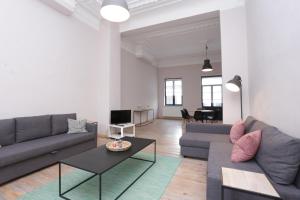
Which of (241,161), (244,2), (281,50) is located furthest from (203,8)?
(241,161)

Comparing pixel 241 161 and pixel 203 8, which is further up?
pixel 203 8

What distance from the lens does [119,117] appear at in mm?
4840

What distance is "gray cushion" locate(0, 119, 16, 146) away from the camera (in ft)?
8.25

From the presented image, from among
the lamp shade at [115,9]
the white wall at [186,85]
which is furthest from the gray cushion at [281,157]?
the white wall at [186,85]

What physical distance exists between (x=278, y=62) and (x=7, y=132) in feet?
→ 13.5

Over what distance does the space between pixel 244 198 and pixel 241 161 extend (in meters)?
0.55

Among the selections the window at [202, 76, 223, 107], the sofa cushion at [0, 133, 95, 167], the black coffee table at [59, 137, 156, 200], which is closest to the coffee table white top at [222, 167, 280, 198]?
the black coffee table at [59, 137, 156, 200]

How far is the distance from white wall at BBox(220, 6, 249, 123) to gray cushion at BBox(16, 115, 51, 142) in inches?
159

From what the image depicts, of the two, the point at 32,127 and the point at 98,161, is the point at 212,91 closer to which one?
the point at 98,161

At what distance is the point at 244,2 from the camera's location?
3721mm

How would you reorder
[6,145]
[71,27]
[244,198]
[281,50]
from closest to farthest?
1. [244,198]
2. [281,50]
3. [6,145]
4. [71,27]

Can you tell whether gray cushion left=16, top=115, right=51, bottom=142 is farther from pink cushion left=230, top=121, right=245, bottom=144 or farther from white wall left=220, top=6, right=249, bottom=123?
white wall left=220, top=6, right=249, bottom=123

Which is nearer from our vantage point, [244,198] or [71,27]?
[244,198]

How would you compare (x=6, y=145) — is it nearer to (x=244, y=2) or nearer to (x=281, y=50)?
(x=281, y=50)
